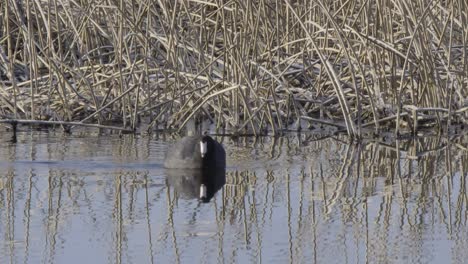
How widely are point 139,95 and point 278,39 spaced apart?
1.27 meters

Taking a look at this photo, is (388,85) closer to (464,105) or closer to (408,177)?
(464,105)

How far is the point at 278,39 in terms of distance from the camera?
10.4 m

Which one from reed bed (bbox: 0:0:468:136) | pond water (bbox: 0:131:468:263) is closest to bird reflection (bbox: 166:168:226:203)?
pond water (bbox: 0:131:468:263)

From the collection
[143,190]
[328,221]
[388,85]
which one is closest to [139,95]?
[388,85]

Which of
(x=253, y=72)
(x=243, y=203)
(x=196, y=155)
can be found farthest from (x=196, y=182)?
(x=253, y=72)

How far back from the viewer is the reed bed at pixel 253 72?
32.3ft

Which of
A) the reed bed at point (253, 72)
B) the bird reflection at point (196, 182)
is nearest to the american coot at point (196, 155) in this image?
the bird reflection at point (196, 182)

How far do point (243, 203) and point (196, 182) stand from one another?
1.06 m

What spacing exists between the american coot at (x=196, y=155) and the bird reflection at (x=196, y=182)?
38mm

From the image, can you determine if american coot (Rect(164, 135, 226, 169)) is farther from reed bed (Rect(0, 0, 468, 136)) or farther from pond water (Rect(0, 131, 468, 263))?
reed bed (Rect(0, 0, 468, 136))

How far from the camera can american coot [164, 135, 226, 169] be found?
847cm

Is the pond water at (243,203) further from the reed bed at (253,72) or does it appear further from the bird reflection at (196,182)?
the reed bed at (253,72)

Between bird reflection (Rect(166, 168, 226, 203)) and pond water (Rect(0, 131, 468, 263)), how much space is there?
0.03m

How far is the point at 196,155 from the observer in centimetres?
866
